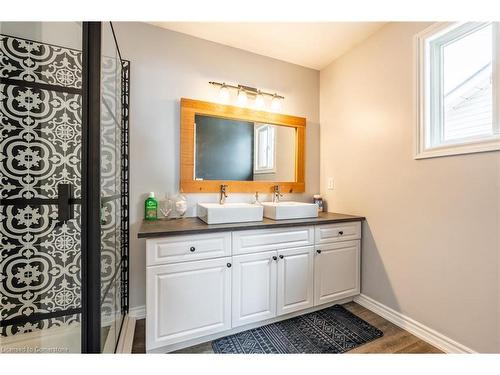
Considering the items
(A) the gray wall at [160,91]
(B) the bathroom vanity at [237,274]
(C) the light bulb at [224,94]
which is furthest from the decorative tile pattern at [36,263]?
(C) the light bulb at [224,94]

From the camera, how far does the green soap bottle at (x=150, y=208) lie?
1764 millimetres

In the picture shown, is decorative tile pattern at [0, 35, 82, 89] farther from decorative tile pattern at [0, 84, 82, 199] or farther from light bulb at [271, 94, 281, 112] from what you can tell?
light bulb at [271, 94, 281, 112]

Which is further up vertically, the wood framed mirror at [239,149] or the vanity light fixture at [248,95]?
the vanity light fixture at [248,95]

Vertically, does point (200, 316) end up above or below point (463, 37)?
below

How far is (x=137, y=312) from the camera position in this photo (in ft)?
5.82

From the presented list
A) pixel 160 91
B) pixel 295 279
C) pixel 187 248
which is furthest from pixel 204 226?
pixel 160 91

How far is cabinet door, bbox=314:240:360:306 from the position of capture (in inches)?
71.9

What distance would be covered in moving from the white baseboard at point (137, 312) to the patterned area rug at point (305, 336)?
0.68 metres

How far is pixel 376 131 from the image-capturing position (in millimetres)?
1891

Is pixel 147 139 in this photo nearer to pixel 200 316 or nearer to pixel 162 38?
pixel 162 38

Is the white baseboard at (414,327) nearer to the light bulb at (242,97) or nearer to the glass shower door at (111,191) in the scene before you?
the glass shower door at (111,191)
